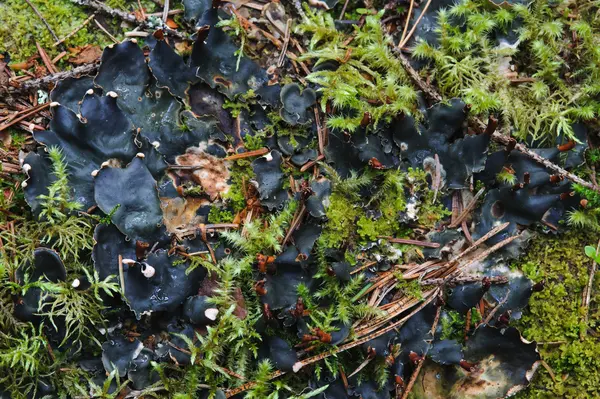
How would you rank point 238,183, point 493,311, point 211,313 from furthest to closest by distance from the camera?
point 238,183 → point 493,311 → point 211,313

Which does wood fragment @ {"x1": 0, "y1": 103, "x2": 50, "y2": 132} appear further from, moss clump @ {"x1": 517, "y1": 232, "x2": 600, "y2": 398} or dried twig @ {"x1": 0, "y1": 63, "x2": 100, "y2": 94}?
moss clump @ {"x1": 517, "y1": 232, "x2": 600, "y2": 398}

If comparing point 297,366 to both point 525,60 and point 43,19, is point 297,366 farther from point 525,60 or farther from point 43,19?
point 43,19

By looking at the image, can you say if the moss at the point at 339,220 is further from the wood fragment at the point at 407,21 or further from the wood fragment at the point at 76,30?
the wood fragment at the point at 76,30

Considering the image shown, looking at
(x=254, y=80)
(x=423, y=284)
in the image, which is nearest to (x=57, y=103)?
(x=254, y=80)

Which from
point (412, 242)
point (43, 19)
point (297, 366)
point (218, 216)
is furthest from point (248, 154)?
point (43, 19)

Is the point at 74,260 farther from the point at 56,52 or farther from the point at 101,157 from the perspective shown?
the point at 56,52
